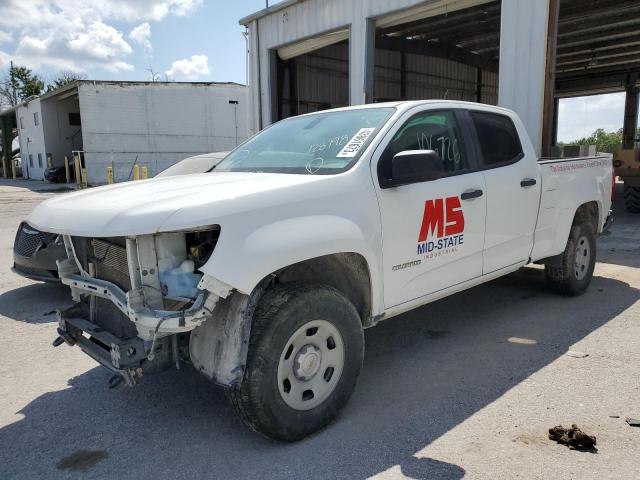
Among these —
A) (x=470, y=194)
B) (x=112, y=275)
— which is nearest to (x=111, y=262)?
(x=112, y=275)

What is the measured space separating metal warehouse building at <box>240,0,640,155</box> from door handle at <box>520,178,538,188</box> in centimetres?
474

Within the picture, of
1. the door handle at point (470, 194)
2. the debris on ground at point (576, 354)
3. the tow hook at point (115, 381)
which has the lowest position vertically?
the debris on ground at point (576, 354)

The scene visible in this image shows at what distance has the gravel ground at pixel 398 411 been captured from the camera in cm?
272

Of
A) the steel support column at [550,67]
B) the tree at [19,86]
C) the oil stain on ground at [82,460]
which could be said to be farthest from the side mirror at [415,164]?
the tree at [19,86]

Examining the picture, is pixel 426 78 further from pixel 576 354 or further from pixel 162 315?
pixel 162 315

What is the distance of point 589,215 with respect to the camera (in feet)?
18.8

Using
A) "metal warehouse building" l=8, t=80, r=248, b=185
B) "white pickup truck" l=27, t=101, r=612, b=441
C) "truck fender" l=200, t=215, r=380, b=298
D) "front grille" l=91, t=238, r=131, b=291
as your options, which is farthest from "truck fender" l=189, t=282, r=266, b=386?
"metal warehouse building" l=8, t=80, r=248, b=185

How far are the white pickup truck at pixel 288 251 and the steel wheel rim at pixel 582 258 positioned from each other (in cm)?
176

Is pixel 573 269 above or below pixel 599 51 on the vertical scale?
below

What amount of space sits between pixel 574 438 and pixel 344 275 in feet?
5.17

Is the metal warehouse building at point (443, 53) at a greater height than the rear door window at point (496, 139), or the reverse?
the metal warehouse building at point (443, 53)

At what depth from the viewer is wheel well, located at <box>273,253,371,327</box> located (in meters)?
3.16

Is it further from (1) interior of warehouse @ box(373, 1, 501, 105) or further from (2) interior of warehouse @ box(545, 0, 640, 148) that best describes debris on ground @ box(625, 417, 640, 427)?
(1) interior of warehouse @ box(373, 1, 501, 105)

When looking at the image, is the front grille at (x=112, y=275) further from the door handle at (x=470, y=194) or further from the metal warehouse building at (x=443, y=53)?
the metal warehouse building at (x=443, y=53)
